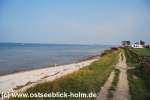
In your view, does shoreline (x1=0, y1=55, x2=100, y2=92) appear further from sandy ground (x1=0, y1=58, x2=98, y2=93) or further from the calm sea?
the calm sea

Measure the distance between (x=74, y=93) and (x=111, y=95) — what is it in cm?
201

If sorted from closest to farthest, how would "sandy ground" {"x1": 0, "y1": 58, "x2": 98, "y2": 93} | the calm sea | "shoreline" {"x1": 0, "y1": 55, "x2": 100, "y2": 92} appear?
"sandy ground" {"x1": 0, "y1": 58, "x2": 98, "y2": 93} → "shoreline" {"x1": 0, "y1": 55, "x2": 100, "y2": 92} → the calm sea

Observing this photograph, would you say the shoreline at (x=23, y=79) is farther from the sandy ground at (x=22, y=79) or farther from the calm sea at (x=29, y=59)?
the calm sea at (x=29, y=59)

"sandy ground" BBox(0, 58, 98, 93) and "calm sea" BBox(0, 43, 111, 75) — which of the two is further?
"calm sea" BBox(0, 43, 111, 75)

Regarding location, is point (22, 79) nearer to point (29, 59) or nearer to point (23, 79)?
point (23, 79)

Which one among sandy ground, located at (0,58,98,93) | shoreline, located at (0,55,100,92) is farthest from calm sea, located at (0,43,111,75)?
sandy ground, located at (0,58,98,93)

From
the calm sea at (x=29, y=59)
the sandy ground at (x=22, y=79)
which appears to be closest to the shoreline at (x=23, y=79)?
the sandy ground at (x=22, y=79)

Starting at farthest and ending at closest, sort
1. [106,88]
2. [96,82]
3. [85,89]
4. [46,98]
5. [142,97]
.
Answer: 1. [96,82]
2. [106,88]
3. [85,89]
4. [142,97]
5. [46,98]

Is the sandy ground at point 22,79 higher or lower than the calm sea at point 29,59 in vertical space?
higher

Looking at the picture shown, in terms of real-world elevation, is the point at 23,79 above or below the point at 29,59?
above

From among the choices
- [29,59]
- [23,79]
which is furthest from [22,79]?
[29,59]

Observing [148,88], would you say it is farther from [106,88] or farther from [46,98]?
[46,98]

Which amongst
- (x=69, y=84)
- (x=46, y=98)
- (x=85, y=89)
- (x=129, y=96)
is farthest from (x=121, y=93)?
(x=46, y=98)

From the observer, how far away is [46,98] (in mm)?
12484
